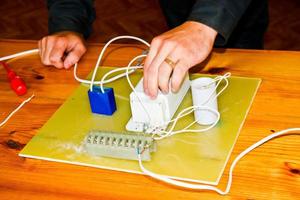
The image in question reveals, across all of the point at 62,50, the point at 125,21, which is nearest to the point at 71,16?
the point at 62,50

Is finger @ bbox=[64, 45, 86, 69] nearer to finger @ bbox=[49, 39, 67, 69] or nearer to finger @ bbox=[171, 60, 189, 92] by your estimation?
finger @ bbox=[49, 39, 67, 69]

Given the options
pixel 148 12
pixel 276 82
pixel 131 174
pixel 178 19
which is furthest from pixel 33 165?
pixel 148 12

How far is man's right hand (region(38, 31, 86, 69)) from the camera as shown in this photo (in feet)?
4.10

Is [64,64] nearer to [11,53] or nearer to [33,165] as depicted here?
[11,53]

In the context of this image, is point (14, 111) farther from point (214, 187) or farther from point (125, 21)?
point (125, 21)

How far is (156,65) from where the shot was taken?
3.12 ft

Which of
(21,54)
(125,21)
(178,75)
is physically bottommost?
(125,21)

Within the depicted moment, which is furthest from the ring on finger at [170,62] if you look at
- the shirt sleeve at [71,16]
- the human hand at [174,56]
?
the shirt sleeve at [71,16]

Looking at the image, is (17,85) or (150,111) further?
(17,85)

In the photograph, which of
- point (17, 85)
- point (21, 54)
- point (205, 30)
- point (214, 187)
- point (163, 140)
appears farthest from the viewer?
point (21, 54)

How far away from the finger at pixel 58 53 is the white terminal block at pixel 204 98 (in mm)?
426

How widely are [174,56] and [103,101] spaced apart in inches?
6.4

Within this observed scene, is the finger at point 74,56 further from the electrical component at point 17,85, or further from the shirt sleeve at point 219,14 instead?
the shirt sleeve at point 219,14

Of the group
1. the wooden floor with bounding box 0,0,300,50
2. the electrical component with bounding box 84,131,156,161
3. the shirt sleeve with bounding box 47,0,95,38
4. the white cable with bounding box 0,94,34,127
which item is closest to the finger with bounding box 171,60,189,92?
the electrical component with bounding box 84,131,156,161
